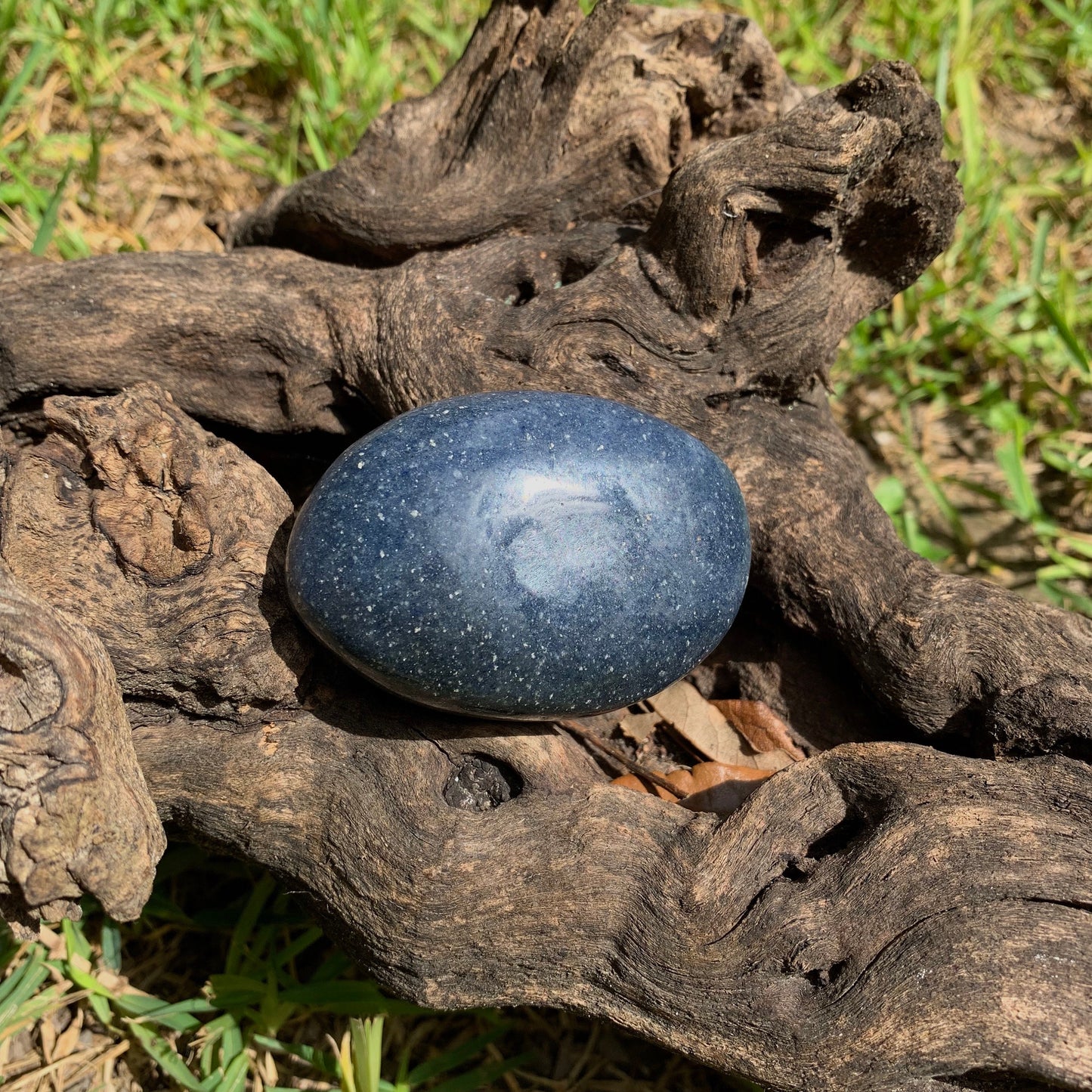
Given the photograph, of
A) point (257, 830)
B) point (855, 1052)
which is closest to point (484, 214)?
point (257, 830)

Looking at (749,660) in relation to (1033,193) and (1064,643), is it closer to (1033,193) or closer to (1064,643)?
(1064,643)

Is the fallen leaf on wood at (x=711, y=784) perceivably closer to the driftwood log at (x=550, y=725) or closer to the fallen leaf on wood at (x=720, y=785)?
the fallen leaf on wood at (x=720, y=785)

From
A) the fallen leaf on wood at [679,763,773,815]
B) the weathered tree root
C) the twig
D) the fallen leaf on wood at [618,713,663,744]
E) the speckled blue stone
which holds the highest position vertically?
the speckled blue stone

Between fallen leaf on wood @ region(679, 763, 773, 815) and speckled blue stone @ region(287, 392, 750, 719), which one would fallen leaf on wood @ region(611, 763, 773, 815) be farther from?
speckled blue stone @ region(287, 392, 750, 719)

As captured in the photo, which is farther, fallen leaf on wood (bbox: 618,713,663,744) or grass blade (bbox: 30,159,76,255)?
grass blade (bbox: 30,159,76,255)

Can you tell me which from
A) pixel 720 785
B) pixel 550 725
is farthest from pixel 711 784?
pixel 550 725

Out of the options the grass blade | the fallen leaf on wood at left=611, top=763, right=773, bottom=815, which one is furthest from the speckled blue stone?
the grass blade
